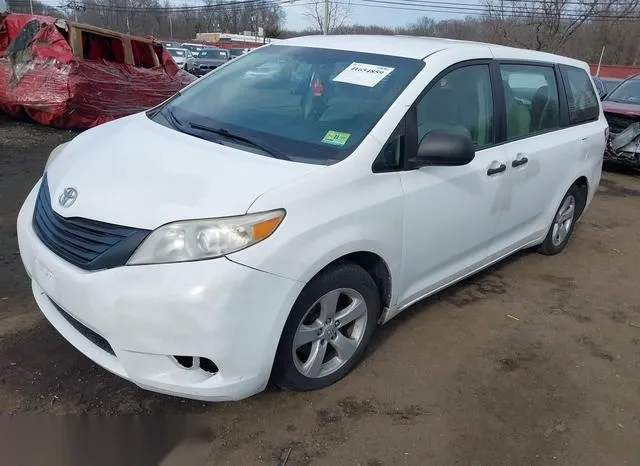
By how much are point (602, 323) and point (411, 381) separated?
1723 millimetres

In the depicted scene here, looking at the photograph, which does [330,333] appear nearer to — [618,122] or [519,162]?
[519,162]

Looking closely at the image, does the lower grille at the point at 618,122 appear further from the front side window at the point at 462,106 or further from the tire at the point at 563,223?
the front side window at the point at 462,106

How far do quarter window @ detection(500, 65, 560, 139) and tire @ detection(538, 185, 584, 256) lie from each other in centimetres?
80

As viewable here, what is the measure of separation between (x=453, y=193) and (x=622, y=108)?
24.2ft

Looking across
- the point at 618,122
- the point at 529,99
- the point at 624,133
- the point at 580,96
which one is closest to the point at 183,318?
the point at 529,99

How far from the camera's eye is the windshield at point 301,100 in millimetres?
2814

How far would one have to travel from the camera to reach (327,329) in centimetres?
274

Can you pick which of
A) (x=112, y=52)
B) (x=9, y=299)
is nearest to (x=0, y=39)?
(x=112, y=52)

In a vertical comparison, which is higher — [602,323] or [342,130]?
[342,130]

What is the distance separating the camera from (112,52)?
1069 centimetres

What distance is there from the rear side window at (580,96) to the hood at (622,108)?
14.6 ft

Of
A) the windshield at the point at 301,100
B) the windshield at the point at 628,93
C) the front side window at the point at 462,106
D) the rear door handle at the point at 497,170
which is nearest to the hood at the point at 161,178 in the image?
the windshield at the point at 301,100

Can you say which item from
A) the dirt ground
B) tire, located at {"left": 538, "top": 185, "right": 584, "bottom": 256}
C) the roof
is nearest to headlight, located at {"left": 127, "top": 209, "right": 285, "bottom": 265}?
the dirt ground

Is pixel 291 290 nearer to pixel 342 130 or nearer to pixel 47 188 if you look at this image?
pixel 342 130
